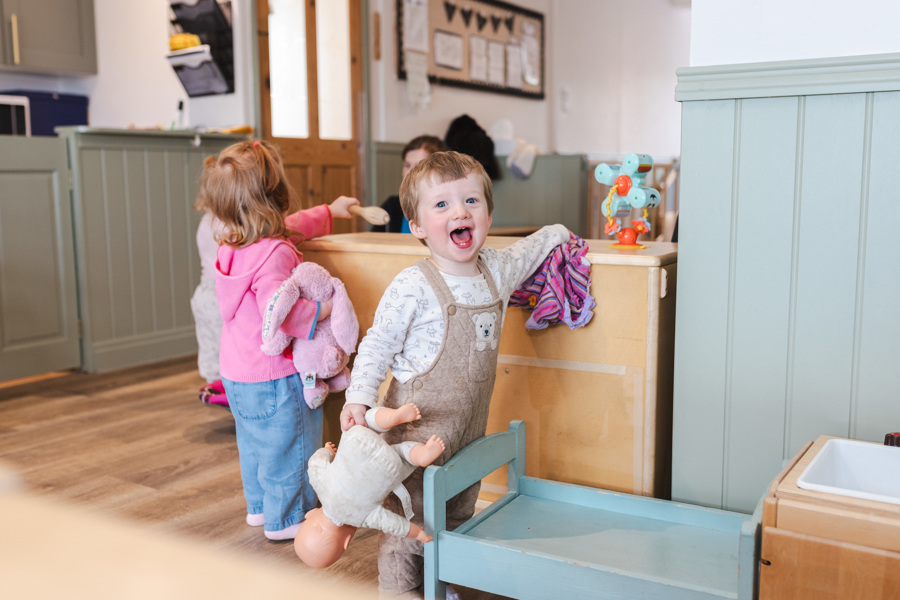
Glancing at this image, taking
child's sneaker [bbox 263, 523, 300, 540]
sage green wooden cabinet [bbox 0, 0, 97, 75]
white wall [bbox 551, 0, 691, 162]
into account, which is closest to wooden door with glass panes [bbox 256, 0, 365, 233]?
sage green wooden cabinet [bbox 0, 0, 97, 75]

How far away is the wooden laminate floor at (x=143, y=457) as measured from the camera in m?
1.88

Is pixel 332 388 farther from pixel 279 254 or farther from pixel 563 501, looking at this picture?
pixel 563 501

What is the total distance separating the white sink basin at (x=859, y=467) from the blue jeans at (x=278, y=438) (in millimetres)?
1113

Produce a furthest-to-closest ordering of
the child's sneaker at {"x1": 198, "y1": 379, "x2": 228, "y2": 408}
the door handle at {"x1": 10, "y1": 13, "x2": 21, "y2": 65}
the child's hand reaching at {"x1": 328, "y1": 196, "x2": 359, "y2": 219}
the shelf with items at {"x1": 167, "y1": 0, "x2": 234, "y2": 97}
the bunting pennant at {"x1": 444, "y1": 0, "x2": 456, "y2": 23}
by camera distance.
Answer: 1. the bunting pennant at {"x1": 444, "y1": 0, "x2": 456, "y2": 23}
2. the shelf with items at {"x1": 167, "y1": 0, "x2": 234, "y2": 97}
3. the door handle at {"x1": 10, "y1": 13, "x2": 21, "y2": 65}
4. the child's sneaker at {"x1": 198, "y1": 379, "x2": 228, "y2": 408}
5. the child's hand reaching at {"x1": 328, "y1": 196, "x2": 359, "y2": 219}

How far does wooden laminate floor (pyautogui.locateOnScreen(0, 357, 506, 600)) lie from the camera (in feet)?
6.15

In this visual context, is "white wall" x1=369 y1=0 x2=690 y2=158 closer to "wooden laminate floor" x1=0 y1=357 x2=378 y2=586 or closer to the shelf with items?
the shelf with items

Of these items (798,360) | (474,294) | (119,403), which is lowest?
(119,403)

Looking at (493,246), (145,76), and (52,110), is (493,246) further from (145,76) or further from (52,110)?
(52,110)

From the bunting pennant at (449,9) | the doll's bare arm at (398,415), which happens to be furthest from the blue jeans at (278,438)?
the bunting pennant at (449,9)

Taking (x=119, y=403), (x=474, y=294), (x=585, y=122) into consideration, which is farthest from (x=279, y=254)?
(x=585, y=122)

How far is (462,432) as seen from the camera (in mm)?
1493

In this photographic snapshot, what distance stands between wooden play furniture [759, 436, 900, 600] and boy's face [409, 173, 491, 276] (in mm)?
634

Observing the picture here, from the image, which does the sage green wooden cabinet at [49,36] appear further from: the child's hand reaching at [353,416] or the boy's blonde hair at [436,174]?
the child's hand reaching at [353,416]

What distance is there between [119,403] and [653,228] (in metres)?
3.21
